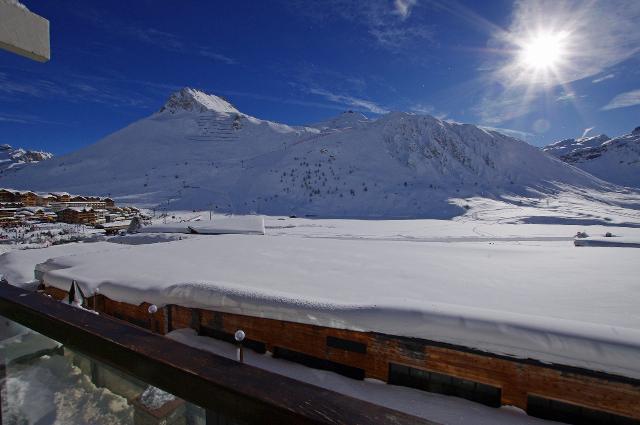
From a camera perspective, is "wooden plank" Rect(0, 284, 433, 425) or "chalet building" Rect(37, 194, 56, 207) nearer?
"wooden plank" Rect(0, 284, 433, 425)

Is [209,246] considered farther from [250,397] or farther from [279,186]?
[279,186]

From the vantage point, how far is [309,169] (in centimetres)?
6944

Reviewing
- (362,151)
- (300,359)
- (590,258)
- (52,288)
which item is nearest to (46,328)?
(300,359)

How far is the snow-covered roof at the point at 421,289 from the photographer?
378cm

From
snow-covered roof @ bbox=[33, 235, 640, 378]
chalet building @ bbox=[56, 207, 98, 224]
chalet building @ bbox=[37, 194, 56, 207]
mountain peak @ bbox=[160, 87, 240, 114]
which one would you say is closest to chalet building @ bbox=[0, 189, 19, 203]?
chalet building @ bbox=[37, 194, 56, 207]

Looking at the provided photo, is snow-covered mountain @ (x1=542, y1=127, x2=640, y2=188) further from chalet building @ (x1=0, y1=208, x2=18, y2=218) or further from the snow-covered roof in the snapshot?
chalet building @ (x1=0, y1=208, x2=18, y2=218)

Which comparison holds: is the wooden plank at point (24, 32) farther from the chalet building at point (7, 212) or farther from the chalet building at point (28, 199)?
the chalet building at point (28, 199)

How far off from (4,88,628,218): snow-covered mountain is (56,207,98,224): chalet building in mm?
13611

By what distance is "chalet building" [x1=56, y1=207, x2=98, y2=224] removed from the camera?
139ft

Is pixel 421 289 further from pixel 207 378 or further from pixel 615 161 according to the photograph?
pixel 615 161

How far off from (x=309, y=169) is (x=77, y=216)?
39578 mm

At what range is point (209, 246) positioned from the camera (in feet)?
34.3

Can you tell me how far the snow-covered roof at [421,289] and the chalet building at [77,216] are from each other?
4047cm

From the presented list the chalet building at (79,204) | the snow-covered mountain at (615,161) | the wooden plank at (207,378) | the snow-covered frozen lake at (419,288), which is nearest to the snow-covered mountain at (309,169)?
the chalet building at (79,204)
